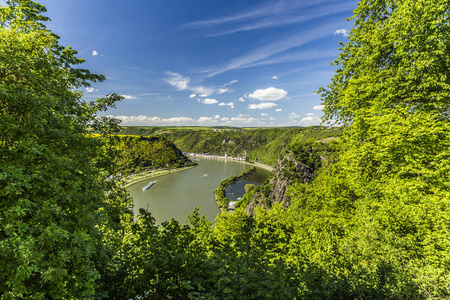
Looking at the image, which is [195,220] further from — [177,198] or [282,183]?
[177,198]

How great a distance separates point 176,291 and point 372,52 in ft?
44.2

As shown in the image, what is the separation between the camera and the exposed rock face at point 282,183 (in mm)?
52688

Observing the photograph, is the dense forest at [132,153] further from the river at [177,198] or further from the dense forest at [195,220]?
the river at [177,198]

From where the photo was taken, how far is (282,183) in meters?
56.6

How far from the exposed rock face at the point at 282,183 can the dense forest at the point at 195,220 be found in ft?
145

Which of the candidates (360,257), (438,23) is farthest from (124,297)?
(438,23)

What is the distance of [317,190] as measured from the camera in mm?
15273

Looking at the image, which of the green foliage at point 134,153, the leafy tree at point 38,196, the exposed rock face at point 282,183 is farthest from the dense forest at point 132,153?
the exposed rock face at point 282,183

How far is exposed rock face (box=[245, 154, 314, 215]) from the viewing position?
52688 millimetres

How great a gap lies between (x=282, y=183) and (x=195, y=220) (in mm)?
53002

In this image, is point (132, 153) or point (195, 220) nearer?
point (195, 220)

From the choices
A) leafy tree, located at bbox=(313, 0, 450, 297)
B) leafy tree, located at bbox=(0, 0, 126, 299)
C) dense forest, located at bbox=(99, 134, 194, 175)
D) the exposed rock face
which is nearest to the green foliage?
dense forest, located at bbox=(99, 134, 194, 175)

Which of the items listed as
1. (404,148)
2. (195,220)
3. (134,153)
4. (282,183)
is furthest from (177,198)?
(404,148)

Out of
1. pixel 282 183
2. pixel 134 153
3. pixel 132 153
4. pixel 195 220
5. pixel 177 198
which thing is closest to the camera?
pixel 195 220
